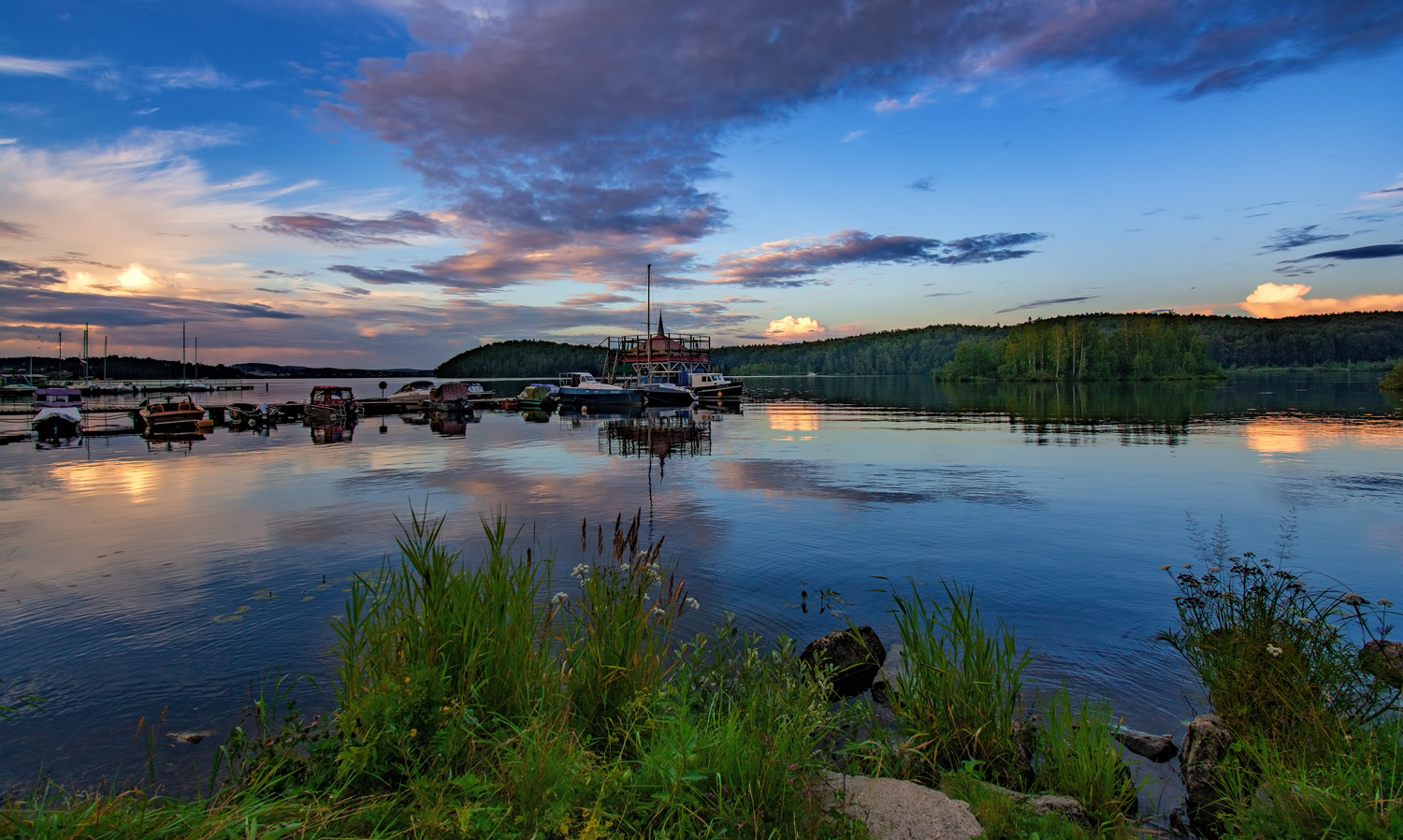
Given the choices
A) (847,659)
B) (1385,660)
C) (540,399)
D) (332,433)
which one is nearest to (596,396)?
(540,399)

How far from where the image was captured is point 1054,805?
4703mm

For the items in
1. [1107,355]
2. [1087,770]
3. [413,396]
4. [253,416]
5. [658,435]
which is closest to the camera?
[1087,770]

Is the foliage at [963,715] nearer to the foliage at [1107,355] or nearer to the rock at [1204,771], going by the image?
the rock at [1204,771]

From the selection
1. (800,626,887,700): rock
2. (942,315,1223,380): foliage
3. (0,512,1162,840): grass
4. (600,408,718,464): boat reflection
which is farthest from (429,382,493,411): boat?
(942,315,1223,380): foliage

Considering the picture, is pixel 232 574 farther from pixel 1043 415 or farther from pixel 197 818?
pixel 1043 415

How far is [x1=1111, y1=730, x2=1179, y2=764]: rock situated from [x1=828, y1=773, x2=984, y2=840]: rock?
273cm

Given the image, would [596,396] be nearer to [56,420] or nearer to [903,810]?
[56,420]

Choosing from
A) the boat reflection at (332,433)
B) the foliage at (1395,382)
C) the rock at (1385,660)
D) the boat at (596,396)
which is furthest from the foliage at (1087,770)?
the foliage at (1395,382)

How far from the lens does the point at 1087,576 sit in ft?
39.5

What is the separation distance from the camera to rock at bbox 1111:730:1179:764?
20.5ft

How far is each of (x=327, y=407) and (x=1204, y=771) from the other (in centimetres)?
5957

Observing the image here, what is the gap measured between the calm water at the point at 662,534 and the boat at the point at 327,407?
59.9ft

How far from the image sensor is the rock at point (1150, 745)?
6.26 metres

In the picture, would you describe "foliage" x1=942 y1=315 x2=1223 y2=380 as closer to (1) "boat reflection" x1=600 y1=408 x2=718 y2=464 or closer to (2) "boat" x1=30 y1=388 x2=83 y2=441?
(1) "boat reflection" x1=600 y1=408 x2=718 y2=464
